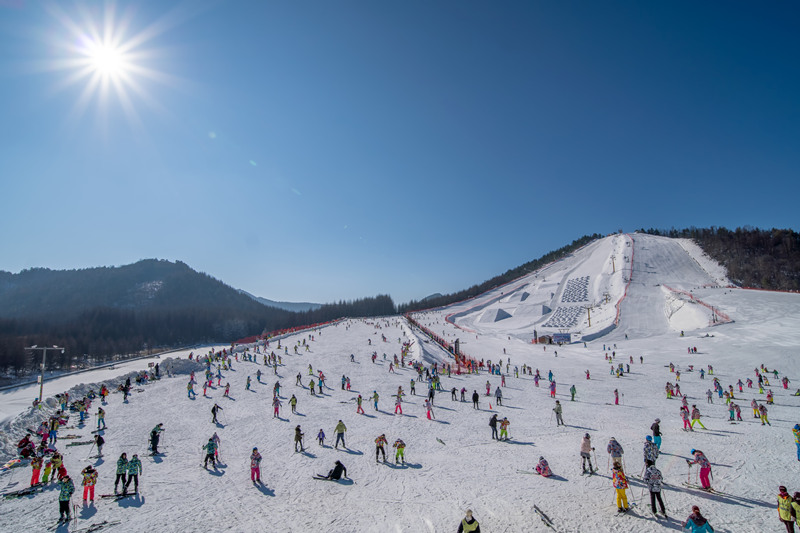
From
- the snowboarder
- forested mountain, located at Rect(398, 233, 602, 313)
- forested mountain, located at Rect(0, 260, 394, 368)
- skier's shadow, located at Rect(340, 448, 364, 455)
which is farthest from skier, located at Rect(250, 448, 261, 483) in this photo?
forested mountain, located at Rect(398, 233, 602, 313)

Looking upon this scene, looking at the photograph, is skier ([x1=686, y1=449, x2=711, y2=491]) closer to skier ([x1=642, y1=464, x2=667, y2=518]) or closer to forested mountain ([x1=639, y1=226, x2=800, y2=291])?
skier ([x1=642, y1=464, x2=667, y2=518])

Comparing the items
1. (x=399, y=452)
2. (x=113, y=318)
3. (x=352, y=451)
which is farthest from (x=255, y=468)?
(x=113, y=318)

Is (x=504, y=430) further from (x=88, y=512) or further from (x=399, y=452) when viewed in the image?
(x=88, y=512)

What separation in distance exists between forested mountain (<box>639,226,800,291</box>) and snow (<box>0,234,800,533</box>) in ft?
152

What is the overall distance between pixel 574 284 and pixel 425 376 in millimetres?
70163

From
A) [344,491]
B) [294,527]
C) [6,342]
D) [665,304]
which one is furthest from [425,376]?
[6,342]

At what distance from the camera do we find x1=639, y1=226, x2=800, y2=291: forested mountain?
69750 millimetres

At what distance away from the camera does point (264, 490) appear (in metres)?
10.7

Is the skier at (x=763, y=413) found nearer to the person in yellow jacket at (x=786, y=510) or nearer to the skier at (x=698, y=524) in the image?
the person in yellow jacket at (x=786, y=510)

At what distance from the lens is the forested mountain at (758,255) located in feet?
229

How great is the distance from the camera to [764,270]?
236 ft

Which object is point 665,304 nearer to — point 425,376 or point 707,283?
point 707,283

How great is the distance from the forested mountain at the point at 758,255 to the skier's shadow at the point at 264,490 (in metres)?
88.6

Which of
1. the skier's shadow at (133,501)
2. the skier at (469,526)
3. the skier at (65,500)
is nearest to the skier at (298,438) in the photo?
the skier's shadow at (133,501)
